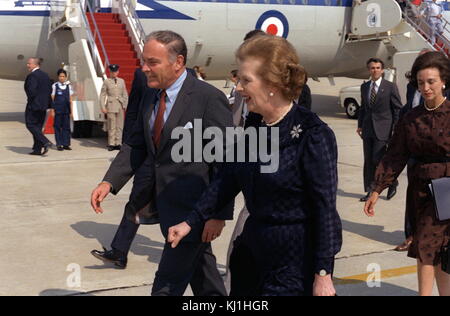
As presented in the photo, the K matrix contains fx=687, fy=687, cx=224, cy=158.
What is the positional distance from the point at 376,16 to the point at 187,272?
15775 millimetres

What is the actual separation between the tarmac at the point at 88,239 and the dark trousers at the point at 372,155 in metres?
0.33

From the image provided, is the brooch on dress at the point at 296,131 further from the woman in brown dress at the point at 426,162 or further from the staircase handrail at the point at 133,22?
the staircase handrail at the point at 133,22

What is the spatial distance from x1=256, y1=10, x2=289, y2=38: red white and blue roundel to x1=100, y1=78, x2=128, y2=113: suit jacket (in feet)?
18.0

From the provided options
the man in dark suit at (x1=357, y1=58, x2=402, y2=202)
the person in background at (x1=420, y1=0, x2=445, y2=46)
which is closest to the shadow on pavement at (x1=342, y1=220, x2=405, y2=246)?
the man in dark suit at (x1=357, y1=58, x2=402, y2=202)

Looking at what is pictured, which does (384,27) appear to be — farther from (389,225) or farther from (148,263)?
(148,263)

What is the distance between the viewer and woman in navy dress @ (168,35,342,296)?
2736 millimetres

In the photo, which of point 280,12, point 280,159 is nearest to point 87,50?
point 280,12

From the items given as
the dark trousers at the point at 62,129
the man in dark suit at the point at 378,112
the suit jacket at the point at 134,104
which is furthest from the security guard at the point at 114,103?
the man in dark suit at the point at 378,112

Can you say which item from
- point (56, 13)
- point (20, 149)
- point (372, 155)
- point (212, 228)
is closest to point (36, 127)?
point (20, 149)

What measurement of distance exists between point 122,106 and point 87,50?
2.30m

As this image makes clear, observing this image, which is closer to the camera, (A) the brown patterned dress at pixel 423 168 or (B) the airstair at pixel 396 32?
(A) the brown patterned dress at pixel 423 168

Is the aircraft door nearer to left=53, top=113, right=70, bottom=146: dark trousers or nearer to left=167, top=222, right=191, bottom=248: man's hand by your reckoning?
left=53, top=113, right=70, bottom=146: dark trousers

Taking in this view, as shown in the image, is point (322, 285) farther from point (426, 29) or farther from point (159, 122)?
point (426, 29)

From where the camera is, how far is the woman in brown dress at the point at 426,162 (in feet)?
14.0
